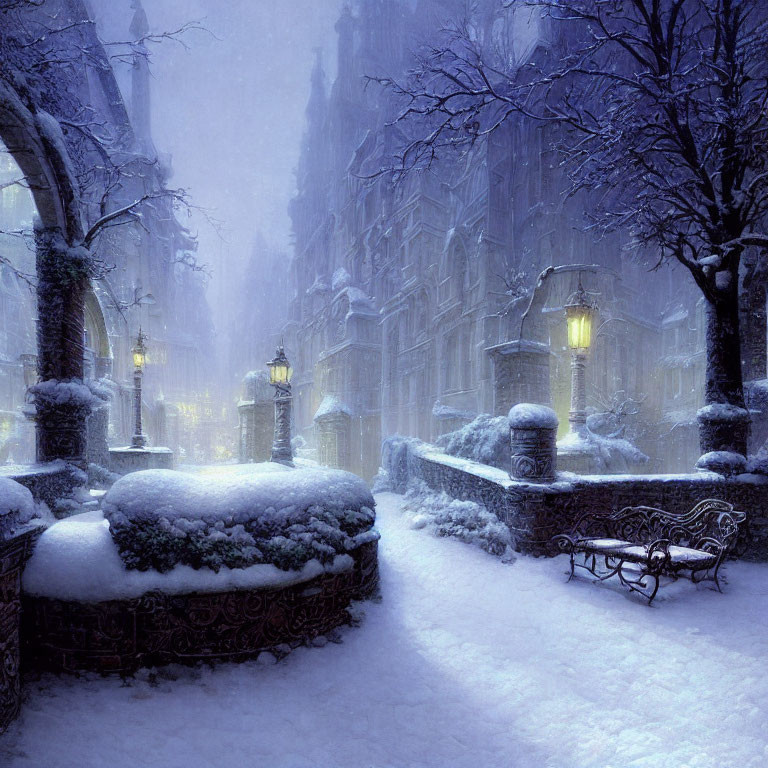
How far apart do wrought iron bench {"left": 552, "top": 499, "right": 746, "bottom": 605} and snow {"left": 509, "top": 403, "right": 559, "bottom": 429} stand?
1.37m

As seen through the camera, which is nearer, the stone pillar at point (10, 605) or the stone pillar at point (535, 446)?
the stone pillar at point (10, 605)

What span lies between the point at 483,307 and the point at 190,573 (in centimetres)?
1798

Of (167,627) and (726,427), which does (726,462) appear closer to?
(726,427)

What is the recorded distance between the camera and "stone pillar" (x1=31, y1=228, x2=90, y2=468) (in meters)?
7.30

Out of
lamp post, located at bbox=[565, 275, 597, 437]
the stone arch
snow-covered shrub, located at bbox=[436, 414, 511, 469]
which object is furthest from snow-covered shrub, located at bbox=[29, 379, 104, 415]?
lamp post, located at bbox=[565, 275, 597, 437]

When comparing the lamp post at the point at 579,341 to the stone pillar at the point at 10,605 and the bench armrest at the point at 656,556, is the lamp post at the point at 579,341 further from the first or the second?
the stone pillar at the point at 10,605

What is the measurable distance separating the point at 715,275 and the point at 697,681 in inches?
245

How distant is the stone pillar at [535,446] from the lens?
6.47 meters

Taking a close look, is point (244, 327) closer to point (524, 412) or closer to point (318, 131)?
point (318, 131)

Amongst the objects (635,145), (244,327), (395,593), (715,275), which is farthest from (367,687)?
(244,327)

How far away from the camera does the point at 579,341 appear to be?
33.9 feet

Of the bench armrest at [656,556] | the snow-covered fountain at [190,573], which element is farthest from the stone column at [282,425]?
the bench armrest at [656,556]

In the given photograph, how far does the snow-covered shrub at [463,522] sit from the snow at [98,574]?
12.9 feet

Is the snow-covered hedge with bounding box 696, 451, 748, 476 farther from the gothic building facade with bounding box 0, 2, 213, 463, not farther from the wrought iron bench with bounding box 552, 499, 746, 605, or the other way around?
the gothic building facade with bounding box 0, 2, 213, 463
